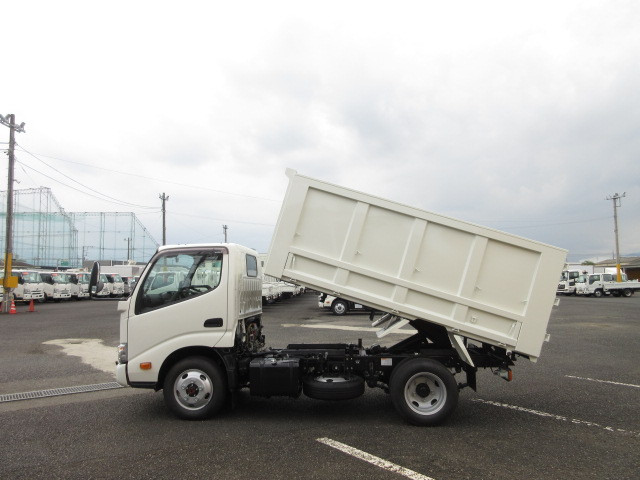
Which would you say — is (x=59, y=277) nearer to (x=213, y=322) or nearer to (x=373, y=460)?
(x=213, y=322)

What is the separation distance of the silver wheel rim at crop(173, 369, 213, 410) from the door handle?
55 centimetres

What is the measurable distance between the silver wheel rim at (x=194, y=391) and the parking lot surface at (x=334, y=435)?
0.23 metres

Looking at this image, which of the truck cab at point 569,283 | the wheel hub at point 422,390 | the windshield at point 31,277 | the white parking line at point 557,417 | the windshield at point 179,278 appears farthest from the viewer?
the truck cab at point 569,283

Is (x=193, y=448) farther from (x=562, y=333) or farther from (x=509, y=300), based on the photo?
(x=562, y=333)

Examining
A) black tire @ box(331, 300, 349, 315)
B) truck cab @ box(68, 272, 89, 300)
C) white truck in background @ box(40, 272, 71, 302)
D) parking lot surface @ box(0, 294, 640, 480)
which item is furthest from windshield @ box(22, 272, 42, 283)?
parking lot surface @ box(0, 294, 640, 480)

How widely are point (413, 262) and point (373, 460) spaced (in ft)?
7.05

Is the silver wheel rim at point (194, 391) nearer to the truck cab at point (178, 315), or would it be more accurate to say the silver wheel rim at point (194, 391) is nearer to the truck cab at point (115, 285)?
the truck cab at point (178, 315)

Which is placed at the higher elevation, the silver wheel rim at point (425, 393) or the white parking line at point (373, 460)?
the silver wheel rim at point (425, 393)

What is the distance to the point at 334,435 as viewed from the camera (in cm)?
495

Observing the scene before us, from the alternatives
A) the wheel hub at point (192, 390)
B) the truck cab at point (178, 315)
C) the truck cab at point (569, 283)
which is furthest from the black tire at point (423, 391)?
the truck cab at point (569, 283)

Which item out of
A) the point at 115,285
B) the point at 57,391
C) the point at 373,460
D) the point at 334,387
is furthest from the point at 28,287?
the point at 373,460

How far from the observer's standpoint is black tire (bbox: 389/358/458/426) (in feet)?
17.1

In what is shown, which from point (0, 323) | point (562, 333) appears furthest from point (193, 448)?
point (0, 323)

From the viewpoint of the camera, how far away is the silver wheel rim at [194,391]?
5.41m
